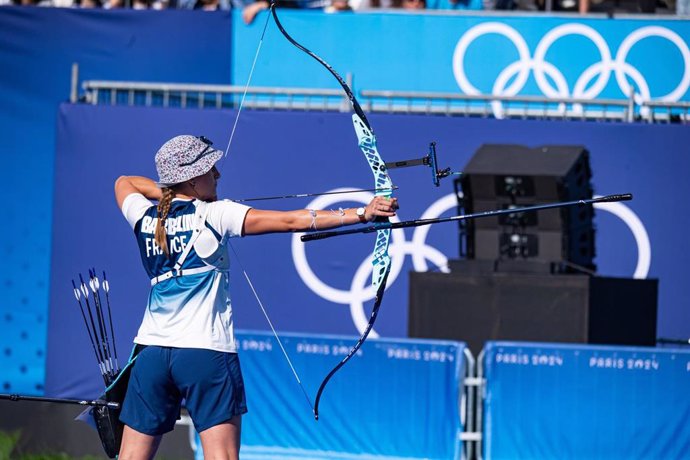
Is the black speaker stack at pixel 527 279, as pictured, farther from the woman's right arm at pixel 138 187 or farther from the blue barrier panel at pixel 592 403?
the woman's right arm at pixel 138 187

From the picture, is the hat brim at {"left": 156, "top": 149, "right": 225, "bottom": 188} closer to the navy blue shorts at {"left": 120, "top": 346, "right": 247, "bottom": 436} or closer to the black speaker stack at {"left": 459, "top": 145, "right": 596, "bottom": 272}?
the navy blue shorts at {"left": 120, "top": 346, "right": 247, "bottom": 436}

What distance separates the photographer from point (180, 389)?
4578 mm

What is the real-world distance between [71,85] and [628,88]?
4.39 m

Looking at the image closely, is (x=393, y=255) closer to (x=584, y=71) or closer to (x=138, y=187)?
(x=584, y=71)

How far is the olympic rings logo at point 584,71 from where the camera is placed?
9055 mm

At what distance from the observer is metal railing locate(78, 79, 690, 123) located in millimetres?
8703

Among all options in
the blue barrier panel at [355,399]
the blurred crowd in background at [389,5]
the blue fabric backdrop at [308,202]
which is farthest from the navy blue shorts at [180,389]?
the blurred crowd in background at [389,5]

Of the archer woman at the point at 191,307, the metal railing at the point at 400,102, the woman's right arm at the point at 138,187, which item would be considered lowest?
the archer woman at the point at 191,307

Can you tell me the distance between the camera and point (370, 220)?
4.38 m

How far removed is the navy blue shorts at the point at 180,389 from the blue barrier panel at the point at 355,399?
8.44 ft

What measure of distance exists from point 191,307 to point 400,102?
5.06 metres

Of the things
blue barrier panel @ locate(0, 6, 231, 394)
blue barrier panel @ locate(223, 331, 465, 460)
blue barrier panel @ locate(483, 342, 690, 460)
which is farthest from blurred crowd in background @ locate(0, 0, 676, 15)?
blue barrier panel @ locate(483, 342, 690, 460)

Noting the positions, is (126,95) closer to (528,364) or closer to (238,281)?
(238,281)

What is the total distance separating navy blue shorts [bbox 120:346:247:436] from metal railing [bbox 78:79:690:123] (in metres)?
4.36
